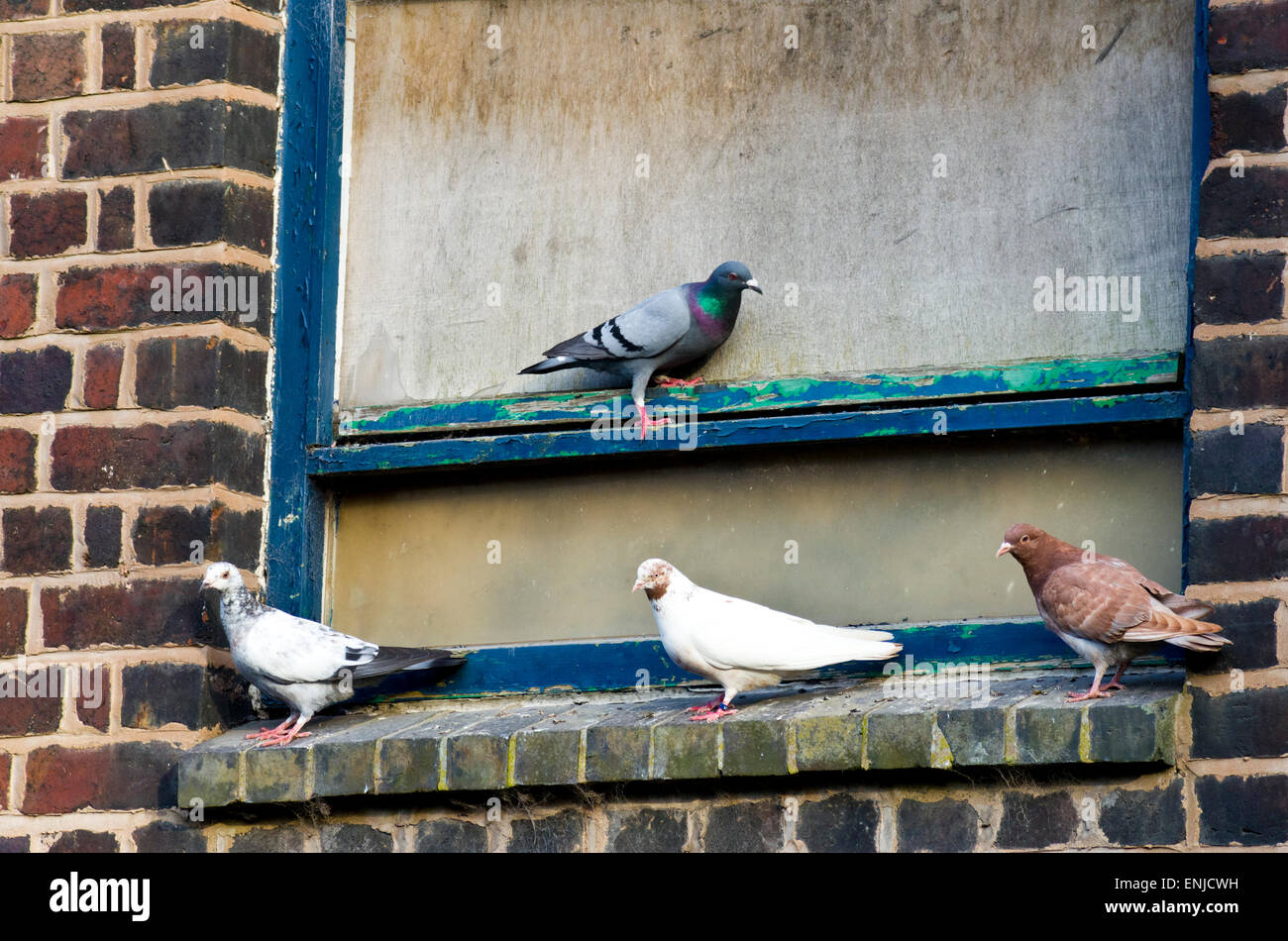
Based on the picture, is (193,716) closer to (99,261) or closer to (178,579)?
(178,579)

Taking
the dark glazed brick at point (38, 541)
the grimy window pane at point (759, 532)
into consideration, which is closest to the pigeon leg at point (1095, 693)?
the grimy window pane at point (759, 532)

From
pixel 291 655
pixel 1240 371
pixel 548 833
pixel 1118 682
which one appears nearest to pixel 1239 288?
pixel 1240 371

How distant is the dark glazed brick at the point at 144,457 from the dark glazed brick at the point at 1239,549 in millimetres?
2320

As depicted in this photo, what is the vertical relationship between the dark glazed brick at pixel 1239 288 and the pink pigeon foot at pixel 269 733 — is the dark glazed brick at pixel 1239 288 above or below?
above

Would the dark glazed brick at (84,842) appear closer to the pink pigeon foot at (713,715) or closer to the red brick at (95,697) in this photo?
the red brick at (95,697)

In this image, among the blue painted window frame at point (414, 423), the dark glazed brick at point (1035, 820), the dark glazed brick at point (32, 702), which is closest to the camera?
the dark glazed brick at point (1035, 820)

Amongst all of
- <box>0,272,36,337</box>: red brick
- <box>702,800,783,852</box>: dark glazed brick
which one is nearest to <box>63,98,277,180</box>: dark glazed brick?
<box>0,272,36,337</box>: red brick

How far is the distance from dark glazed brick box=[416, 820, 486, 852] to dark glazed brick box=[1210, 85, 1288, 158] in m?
2.22

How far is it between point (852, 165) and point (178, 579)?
1.98 meters

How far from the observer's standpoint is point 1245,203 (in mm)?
3781

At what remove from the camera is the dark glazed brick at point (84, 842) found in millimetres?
4184

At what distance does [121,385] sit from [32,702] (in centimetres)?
81

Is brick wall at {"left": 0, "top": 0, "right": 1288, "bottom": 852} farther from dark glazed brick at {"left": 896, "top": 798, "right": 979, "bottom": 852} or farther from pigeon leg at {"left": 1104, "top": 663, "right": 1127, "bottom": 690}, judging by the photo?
pigeon leg at {"left": 1104, "top": 663, "right": 1127, "bottom": 690}
